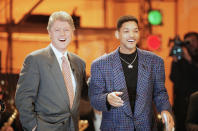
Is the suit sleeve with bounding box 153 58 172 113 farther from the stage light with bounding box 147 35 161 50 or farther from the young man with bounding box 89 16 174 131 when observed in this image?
the stage light with bounding box 147 35 161 50

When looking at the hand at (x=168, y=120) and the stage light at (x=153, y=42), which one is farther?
the stage light at (x=153, y=42)

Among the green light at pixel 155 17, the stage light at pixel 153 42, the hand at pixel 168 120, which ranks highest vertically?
the green light at pixel 155 17

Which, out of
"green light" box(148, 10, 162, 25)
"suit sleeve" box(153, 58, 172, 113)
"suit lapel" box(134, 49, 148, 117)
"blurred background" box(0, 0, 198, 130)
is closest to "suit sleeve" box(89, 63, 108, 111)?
"suit lapel" box(134, 49, 148, 117)

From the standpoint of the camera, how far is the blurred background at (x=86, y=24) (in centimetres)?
542

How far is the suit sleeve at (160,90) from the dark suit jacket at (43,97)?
1.97ft

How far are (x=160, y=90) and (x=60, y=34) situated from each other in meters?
0.83

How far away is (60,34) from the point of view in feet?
8.11

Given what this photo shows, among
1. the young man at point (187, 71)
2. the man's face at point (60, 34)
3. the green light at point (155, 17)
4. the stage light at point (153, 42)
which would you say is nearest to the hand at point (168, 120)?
the man's face at point (60, 34)

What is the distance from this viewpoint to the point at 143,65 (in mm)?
2445

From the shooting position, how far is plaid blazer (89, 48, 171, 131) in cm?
238

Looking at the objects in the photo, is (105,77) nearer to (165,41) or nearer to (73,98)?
(73,98)

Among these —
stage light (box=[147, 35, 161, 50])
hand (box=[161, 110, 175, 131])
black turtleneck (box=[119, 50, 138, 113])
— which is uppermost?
stage light (box=[147, 35, 161, 50])

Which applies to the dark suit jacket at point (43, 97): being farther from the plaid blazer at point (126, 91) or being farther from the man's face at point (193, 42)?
the man's face at point (193, 42)

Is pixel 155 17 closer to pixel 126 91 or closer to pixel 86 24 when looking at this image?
pixel 86 24
